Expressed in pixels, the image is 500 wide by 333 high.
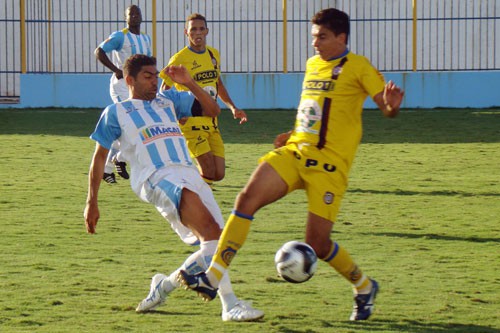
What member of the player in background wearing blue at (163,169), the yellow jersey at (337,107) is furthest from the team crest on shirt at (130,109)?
the yellow jersey at (337,107)

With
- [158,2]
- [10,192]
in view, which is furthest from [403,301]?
[158,2]

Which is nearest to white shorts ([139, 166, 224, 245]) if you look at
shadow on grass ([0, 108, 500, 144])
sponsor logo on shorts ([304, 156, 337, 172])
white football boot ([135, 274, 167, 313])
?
white football boot ([135, 274, 167, 313])

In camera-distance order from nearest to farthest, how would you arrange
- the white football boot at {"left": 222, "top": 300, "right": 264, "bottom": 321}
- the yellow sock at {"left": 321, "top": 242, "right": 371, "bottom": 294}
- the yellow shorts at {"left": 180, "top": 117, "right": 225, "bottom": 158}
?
the white football boot at {"left": 222, "top": 300, "right": 264, "bottom": 321} → the yellow sock at {"left": 321, "top": 242, "right": 371, "bottom": 294} → the yellow shorts at {"left": 180, "top": 117, "right": 225, "bottom": 158}

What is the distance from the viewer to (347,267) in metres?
7.16

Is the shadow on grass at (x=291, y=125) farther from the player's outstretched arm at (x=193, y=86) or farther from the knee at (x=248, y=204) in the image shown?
the knee at (x=248, y=204)

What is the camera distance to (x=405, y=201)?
1246 cm

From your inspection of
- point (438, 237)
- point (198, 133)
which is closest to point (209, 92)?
point (198, 133)

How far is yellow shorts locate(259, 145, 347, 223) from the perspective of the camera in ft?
23.2

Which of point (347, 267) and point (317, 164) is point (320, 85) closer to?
point (317, 164)

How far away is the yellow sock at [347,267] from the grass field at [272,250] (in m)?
0.21

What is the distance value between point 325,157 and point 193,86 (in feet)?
3.50

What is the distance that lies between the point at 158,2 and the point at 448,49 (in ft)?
25.0

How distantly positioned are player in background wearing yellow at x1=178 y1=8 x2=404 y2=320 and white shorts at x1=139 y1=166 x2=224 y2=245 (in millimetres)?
334

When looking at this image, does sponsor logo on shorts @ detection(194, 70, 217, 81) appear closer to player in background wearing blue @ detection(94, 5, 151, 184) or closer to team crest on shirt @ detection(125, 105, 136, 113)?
player in background wearing blue @ detection(94, 5, 151, 184)
